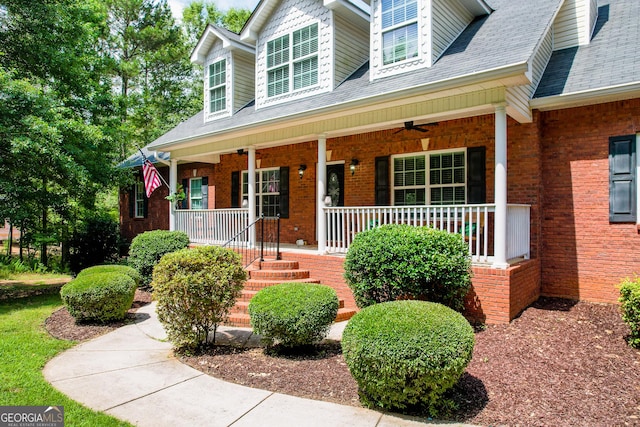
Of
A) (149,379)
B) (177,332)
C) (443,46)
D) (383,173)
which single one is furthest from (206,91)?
(149,379)

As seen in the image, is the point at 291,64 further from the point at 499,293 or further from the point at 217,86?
the point at 499,293

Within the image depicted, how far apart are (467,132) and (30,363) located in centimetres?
834

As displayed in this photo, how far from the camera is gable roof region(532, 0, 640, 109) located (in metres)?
6.94

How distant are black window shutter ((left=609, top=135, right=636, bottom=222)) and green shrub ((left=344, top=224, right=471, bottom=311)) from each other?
10.2ft

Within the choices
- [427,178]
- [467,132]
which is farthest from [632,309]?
[427,178]

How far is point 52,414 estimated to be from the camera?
3844 mm

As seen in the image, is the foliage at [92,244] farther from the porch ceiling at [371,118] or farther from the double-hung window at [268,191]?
the double-hung window at [268,191]

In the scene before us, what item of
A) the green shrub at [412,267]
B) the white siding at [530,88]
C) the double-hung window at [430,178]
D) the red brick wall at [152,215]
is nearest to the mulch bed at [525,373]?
the green shrub at [412,267]

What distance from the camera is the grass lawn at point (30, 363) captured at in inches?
151

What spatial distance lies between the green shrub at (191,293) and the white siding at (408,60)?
5625 millimetres

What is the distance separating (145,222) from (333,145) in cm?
1084

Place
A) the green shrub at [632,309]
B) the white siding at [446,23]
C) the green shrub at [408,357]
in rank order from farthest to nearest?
1. the white siding at [446,23]
2. the green shrub at [632,309]
3. the green shrub at [408,357]

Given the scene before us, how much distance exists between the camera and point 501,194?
6473 mm

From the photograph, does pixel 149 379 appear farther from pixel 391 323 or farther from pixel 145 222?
pixel 145 222
